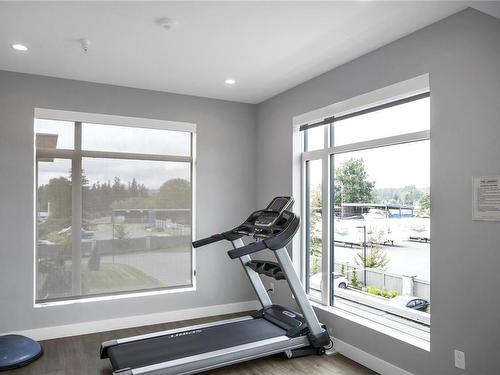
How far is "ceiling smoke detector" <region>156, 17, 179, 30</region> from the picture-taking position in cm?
278

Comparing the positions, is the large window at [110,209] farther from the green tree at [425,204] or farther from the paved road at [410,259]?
the green tree at [425,204]

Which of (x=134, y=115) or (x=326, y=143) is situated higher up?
Answer: (x=134, y=115)

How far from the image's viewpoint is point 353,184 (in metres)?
3.82

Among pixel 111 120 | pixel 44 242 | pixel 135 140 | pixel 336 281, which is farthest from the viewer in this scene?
pixel 135 140

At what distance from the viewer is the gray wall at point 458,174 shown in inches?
97.3

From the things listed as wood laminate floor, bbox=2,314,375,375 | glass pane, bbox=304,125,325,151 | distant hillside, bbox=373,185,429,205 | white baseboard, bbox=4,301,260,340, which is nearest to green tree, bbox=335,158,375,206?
distant hillside, bbox=373,185,429,205

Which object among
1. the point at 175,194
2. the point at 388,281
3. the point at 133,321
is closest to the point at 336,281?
the point at 388,281

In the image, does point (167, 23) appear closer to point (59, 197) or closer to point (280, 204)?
point (280, 204)

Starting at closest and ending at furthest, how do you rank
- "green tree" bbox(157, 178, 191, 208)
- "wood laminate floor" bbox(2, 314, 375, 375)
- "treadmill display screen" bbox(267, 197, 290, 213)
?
"wood laminate floor" bbox(2, 314, 375, 375) → "treadmill display screen" bbox(267, 197, 290, 213) → "green tree" bbox(157, 178, 191, 208)

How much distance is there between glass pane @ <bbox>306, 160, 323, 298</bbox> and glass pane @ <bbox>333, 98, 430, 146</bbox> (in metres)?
0.47

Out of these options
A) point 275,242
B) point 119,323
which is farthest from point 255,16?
point 119,323

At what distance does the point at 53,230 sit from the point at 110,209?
622 mm

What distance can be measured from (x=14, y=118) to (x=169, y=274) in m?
2.41

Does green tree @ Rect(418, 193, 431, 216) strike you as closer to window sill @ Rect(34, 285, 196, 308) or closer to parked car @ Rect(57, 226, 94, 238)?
window sill @ Rect(34, 285, 196, 308)
